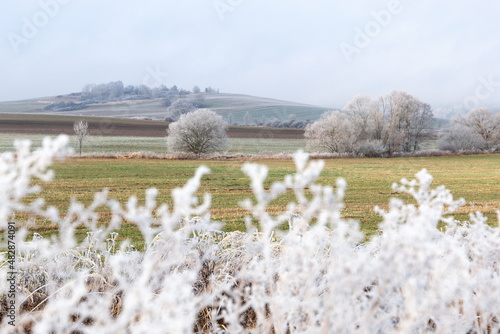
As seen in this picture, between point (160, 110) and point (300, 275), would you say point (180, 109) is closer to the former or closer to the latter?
point (160, 110)

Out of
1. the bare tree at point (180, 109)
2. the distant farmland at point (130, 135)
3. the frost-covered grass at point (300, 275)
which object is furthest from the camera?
the bare tree at point (180, 109)

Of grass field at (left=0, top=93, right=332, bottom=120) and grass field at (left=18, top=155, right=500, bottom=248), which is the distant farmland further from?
grass field at (left=18, top=155, right=500, bottom=248)

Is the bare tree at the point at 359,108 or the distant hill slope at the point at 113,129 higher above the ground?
the bare tree at the point at 359,108

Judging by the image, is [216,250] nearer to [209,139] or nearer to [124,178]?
[124,178]

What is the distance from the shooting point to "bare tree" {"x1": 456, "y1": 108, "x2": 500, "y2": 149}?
5359 centimetres

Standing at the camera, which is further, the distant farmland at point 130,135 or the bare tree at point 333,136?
the distant farmland at point 130,135

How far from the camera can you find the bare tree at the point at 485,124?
53594mm

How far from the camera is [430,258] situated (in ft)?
5.17

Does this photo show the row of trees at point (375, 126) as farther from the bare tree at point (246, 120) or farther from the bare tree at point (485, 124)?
the bare tree at point (246, 120)

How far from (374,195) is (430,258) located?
15779mm

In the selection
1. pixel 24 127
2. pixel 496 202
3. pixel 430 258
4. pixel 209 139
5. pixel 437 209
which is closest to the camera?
pixel 430 258

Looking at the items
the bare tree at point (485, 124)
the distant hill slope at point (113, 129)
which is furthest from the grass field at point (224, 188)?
the distant hill slope at point (113, 129)

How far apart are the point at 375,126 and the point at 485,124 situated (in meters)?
17.9

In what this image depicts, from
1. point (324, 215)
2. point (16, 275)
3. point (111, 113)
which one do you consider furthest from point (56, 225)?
point (111, 113)
